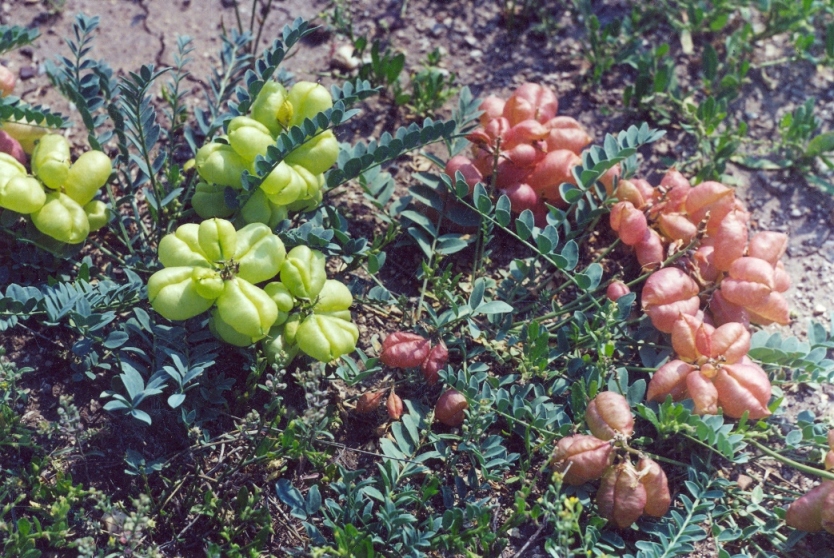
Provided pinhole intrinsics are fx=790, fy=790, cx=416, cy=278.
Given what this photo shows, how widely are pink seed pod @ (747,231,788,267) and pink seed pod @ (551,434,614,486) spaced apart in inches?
38.6

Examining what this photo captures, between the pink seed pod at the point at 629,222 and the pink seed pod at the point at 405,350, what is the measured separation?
A: 0.89 metres

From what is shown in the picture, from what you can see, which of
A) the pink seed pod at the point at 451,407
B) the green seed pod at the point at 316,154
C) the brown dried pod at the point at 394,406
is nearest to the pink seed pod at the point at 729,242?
the pink seed pod at the point at 451,407

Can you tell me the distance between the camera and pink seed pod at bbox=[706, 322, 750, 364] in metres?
2.72

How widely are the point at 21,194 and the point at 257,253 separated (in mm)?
838

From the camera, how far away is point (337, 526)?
2.47 meters

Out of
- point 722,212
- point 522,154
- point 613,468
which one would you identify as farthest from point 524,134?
point 613,468

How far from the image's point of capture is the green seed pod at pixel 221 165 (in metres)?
2.69

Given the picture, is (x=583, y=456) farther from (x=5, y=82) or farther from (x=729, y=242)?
(x=5, y=82)

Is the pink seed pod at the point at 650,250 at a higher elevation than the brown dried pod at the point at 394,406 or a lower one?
higher

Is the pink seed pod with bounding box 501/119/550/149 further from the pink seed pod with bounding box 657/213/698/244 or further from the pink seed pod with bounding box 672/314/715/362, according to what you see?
the pink seed pod with bounding box 672/314/715/362

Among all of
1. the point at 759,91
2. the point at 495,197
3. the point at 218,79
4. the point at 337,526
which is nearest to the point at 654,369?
the point at 495,197

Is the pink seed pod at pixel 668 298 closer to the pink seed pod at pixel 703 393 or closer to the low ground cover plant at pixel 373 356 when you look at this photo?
the low ground cover plant at pixel 373 356

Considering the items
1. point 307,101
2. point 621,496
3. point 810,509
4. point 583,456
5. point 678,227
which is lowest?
point 810,509

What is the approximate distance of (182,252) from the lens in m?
2.54
